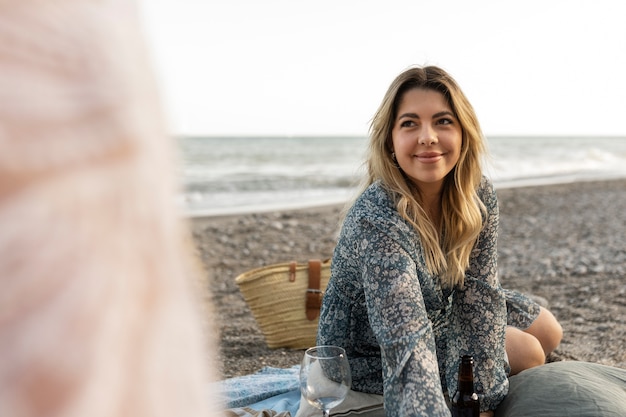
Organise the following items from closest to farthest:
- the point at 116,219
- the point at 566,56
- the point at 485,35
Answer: the point at 116,219 → the point at 485,35 → the point at 566,56

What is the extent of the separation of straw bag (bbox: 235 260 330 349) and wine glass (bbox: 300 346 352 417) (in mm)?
1854

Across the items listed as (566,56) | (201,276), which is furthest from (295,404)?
(566,56)

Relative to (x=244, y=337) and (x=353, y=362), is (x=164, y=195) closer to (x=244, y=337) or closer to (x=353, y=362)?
(x=353, y=362)

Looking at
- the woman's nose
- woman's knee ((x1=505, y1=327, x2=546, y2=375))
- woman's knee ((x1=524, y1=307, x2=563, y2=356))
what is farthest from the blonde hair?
woman's knee ((x1=524, y1=307, x2=563, y2=356))

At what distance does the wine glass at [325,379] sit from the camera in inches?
94.0

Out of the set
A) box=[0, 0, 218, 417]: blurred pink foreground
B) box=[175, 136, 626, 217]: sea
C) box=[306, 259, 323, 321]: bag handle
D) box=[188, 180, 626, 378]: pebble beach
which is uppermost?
box=[0, 0, 218, 417]: blurred pink foreground

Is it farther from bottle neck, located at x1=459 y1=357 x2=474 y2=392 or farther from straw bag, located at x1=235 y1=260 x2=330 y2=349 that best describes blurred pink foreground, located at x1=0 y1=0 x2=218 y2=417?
straw bag, located at x1=235 y1=260 x2=330 y2=349

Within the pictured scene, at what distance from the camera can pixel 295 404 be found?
3.40 meters

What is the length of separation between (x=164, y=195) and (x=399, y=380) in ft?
7.94

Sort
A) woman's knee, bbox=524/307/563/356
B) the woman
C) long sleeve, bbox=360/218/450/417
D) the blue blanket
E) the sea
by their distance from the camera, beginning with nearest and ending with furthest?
long sleeve, bbox=360/218/450/417 → the woman → the blue blanket → woman's knee, bbox=524/307/563/356 → the sea

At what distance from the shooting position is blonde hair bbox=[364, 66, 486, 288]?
10.1ft

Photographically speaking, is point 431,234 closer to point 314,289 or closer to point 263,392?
point 263,392

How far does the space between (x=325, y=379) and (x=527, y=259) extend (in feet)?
18.4

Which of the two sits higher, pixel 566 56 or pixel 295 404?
pixel 566 56
